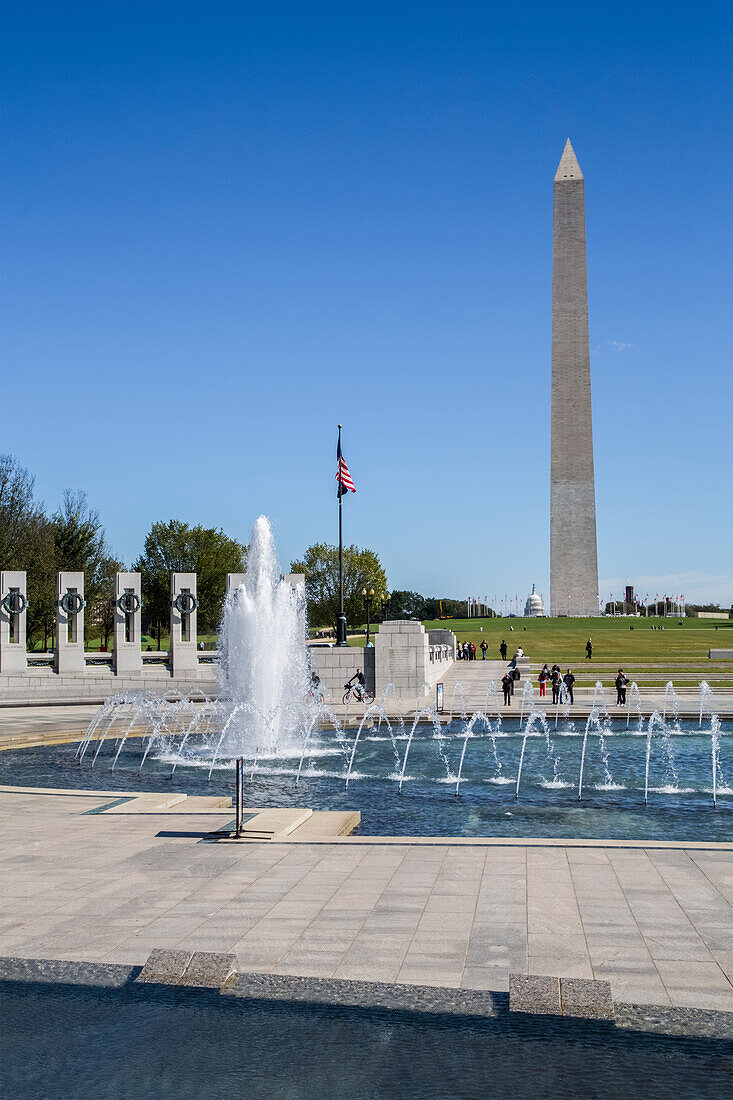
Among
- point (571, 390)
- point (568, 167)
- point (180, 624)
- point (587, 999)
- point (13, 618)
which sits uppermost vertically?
point (568, 167)

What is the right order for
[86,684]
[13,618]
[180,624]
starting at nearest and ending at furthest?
1. [86,684]
2. [13,618]
3. [180,624]

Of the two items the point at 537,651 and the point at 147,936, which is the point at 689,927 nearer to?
the point at 147,936

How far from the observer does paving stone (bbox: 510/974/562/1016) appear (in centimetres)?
545

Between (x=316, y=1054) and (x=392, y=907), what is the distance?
7.56 feet

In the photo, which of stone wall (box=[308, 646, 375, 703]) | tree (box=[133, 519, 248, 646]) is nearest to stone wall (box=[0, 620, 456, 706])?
stone wall (box=[308, 646, 375, 703])

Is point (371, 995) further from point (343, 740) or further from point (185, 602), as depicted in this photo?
point (185, 602)

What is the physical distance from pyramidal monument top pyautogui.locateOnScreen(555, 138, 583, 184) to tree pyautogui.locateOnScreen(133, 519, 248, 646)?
110ft

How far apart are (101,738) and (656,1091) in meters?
16.2

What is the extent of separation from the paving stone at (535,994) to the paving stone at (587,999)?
0.05m

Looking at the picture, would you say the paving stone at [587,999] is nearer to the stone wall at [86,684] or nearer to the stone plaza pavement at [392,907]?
the stone plaza pavement at [392,907]

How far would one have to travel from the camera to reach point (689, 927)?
6801 mm

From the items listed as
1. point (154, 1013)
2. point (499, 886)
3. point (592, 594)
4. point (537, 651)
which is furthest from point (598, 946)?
point (592, 594)

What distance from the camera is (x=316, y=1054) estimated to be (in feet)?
16.7

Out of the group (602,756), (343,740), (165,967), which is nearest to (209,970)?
(165,967)
